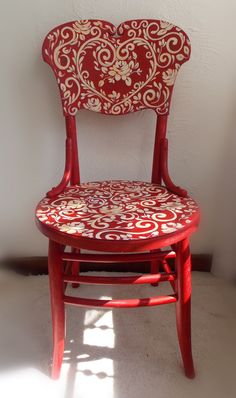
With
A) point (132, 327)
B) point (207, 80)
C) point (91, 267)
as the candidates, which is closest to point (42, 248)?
point (91, 267)

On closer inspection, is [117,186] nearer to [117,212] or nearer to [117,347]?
[117,212]

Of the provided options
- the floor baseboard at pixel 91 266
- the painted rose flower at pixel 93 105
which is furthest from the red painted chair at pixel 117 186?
the floor baseboard at pixel 91 266

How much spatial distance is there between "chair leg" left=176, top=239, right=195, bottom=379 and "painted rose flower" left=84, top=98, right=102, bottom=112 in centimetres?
45

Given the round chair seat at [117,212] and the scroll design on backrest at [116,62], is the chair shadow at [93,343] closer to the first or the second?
the round chair seat at [117,212]

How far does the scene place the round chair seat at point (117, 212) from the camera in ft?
2.33

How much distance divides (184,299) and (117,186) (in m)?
0.34

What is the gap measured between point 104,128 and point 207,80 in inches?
13.2

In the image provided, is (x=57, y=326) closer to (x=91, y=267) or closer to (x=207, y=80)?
(x=91, y=267)

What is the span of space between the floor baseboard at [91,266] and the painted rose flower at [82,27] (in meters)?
0.76

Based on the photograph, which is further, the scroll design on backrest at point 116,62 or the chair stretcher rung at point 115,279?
the scroll design on backrest at point 116,62

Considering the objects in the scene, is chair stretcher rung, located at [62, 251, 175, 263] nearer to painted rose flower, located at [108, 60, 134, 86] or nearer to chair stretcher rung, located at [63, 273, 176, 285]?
chair stretcher rung, located at [63, 273, 176, 285]

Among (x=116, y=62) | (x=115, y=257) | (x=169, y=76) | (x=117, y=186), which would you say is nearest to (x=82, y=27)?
(x=116, y=62)

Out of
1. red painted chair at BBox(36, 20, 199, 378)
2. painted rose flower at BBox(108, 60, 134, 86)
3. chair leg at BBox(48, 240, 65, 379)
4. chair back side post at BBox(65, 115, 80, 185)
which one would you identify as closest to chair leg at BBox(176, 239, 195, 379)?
red painted chair at BBox(36, 20, 199, 378)

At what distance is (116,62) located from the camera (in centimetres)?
96
